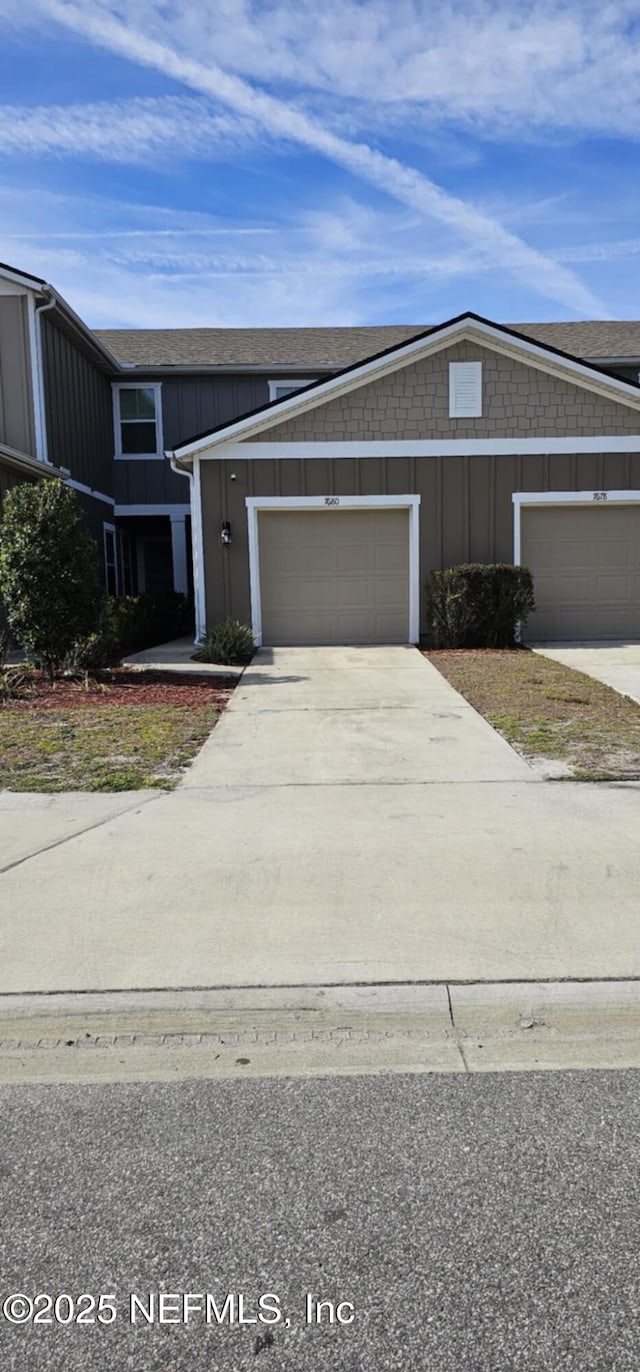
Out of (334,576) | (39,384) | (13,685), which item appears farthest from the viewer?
(39,384)

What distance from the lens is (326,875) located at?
475cm

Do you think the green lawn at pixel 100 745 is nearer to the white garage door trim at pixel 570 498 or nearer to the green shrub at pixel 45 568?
the green shrub at pixel 45 568

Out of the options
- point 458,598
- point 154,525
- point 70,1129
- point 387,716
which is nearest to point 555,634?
point 458,598

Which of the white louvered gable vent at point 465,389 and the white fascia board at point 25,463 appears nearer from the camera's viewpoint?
the white fascia board at point 25,463

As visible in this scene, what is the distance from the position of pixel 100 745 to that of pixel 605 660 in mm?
7984

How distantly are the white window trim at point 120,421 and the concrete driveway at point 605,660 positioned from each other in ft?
34.3

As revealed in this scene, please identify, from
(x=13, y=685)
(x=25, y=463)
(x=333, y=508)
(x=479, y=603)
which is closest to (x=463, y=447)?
(x=333, y=508)

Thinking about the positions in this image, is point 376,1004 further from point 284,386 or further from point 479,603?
point 284,386

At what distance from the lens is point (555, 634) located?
15.4 meters

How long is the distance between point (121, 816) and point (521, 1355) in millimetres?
4309

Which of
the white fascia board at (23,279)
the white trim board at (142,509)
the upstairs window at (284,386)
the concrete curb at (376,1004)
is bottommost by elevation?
the concrete curb at (376,1004)

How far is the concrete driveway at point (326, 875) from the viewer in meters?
3.84

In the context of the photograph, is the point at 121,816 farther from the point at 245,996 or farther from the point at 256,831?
the point at 245,996

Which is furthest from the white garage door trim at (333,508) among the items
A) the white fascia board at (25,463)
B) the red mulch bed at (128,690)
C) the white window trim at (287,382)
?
the white window trim at (287,382)
